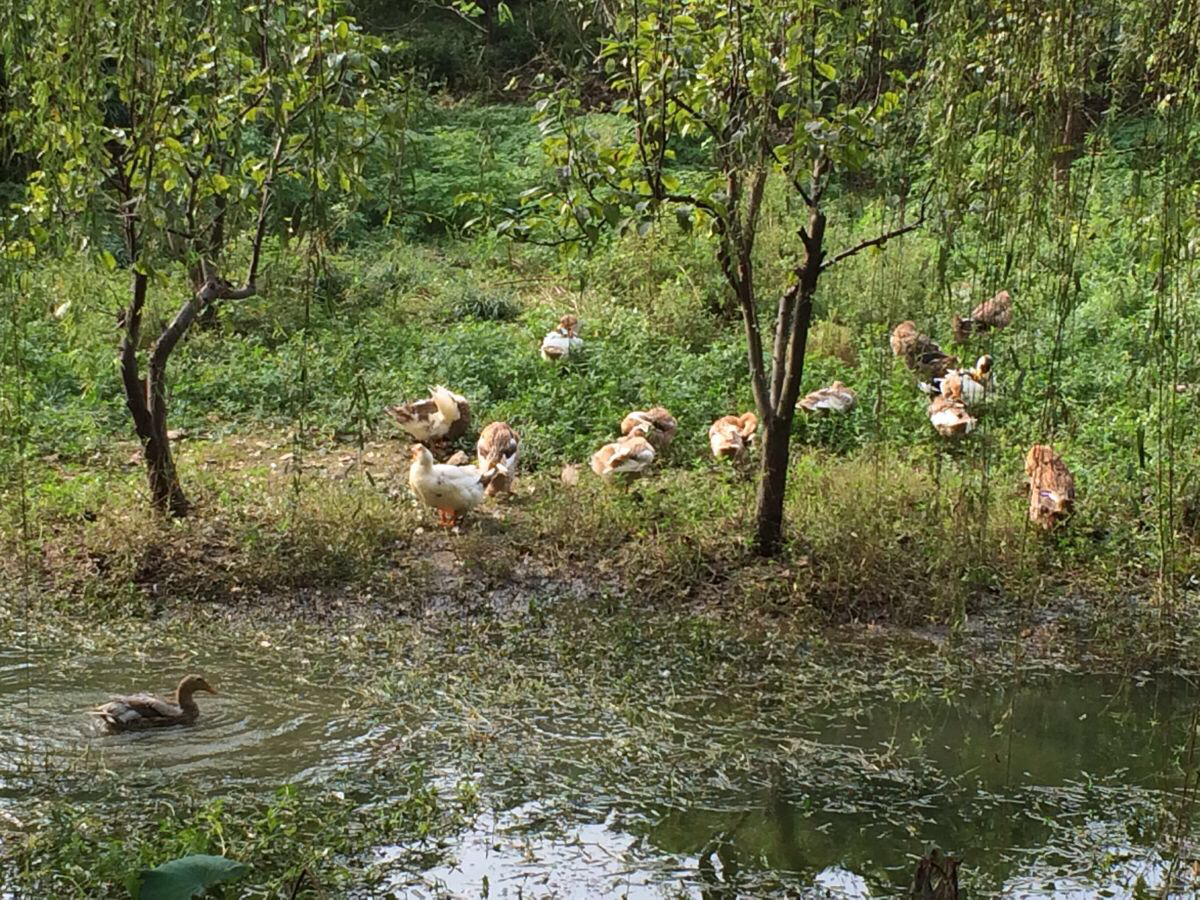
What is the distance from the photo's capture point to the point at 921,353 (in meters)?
9.05

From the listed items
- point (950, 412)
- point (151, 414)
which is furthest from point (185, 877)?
point (950, 412)

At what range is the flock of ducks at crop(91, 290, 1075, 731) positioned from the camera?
661 centimetres

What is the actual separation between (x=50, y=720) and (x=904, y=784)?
3066mm

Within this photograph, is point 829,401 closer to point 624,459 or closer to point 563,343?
point 624,459

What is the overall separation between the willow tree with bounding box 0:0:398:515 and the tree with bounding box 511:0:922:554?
908 millimetres

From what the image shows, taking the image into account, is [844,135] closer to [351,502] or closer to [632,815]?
[632,815]

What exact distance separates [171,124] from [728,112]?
2.39 m

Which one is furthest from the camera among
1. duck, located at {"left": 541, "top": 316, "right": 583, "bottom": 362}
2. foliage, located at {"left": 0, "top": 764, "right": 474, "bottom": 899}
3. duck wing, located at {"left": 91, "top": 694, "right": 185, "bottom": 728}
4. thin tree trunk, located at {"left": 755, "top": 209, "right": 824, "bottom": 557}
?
duck, located at {"left": 541, "top": 316, "right": 583, "bottom": 362}

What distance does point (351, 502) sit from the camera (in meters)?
6.85

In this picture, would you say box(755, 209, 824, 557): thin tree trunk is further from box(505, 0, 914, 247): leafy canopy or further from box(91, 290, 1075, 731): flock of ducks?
box(91, 290, 1075, 731): flock of ducks

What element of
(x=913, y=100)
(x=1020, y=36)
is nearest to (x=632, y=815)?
(x=1020, y=36)

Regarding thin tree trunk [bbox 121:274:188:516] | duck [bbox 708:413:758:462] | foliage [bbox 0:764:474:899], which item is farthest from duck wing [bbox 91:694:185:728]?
duck [bbox 708:413:758:462]

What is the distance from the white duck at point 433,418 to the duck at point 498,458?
1.84ft

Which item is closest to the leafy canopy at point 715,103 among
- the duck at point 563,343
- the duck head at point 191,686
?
the duck head at point 191,686
